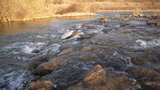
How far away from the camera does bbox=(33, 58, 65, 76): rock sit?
1288 centimetres

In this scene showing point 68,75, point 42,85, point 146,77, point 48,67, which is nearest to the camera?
point 42,85

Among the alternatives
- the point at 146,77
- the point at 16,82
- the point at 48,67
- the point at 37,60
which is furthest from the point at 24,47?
the point at 146,77

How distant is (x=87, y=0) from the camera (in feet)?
286

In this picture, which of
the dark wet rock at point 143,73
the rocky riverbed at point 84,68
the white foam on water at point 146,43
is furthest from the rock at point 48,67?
the white foam on water at point 146,43

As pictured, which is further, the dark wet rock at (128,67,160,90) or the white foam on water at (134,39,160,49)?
the white foam on water at (134,39,160,49)

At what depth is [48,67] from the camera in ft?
43.5

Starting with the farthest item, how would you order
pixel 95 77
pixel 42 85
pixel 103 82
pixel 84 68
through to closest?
pixel 84 68 < pixel 95 77 < pixel 103 82 < pixel 42 85

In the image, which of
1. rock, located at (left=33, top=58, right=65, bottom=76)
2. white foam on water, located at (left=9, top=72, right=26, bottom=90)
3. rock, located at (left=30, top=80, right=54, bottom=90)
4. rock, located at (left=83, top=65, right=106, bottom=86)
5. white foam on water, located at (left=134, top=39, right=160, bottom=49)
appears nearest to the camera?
rock, located at (left=30, top=80, right=54, bottom=90)

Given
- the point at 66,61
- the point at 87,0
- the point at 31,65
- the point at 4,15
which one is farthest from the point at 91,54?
the point at 87,0

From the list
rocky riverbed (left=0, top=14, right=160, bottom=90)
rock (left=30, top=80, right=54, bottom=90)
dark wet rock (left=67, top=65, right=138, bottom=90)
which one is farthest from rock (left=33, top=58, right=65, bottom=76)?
dark wet rock (left=67, top=65, right=138, bottom=90)

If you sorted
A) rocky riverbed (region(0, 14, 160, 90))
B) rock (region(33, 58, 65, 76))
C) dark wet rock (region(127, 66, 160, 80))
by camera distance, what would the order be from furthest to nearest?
rock (region(33, 58, 65, 76)) < dark wet rock (region(127, 66, 160, 80)) < rocky riverbed (region(0, 14, 160, 90))

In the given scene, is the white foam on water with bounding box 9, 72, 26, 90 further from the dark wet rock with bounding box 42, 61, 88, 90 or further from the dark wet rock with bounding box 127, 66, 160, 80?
the dark wet rock with bounding box 127, 66, 160, 80

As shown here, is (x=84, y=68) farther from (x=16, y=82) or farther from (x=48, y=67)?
(x=16, y=82)

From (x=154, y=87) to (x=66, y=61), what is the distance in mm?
4945
